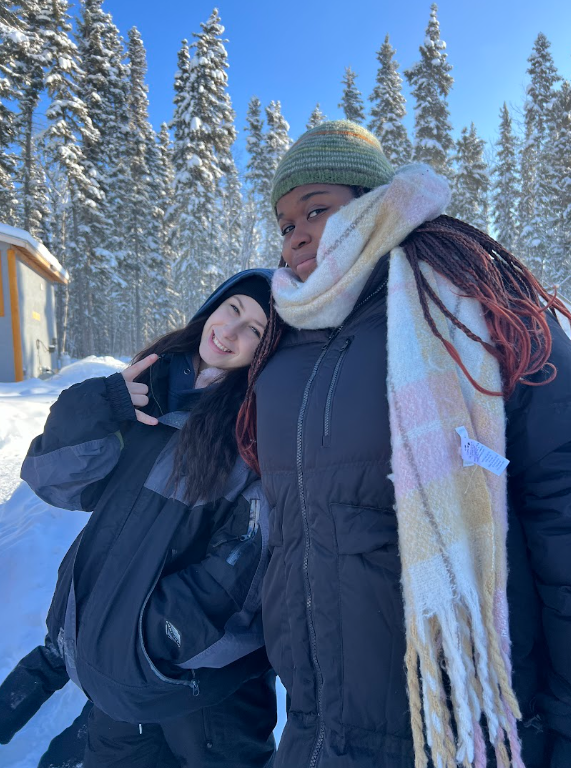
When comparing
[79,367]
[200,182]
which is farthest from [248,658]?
[200,182]

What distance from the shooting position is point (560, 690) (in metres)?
1.08

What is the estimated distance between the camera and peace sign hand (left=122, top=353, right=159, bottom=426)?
6.75ft

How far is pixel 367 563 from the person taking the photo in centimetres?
123

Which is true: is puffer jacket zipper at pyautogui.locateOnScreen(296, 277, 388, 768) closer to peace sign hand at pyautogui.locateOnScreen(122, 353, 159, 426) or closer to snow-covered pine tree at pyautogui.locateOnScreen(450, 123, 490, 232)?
peace sign hand at pyautogui.locateOnScreen(122, 353, 159, 426)

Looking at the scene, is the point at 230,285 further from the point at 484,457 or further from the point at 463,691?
the point at 463,691

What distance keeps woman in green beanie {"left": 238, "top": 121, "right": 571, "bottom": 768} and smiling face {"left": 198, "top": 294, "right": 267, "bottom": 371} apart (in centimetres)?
70

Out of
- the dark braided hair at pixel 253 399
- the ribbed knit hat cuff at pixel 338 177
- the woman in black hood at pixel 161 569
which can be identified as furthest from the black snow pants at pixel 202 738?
the ribbed knit hat cuff at pixel 338 177

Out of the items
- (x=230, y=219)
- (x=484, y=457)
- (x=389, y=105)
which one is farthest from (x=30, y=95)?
(x=484, y=457)

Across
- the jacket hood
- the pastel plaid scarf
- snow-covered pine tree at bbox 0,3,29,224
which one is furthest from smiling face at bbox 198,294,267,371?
snow-covered pine tree at bbox 0,3,29,224

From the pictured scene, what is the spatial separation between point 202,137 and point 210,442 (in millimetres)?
24075

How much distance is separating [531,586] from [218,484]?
1200mm

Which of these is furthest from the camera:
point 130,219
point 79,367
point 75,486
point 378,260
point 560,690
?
point 130,219

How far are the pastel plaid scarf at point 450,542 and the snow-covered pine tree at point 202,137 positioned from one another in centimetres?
2421

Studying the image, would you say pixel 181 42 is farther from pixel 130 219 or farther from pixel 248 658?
pixel 248 658
